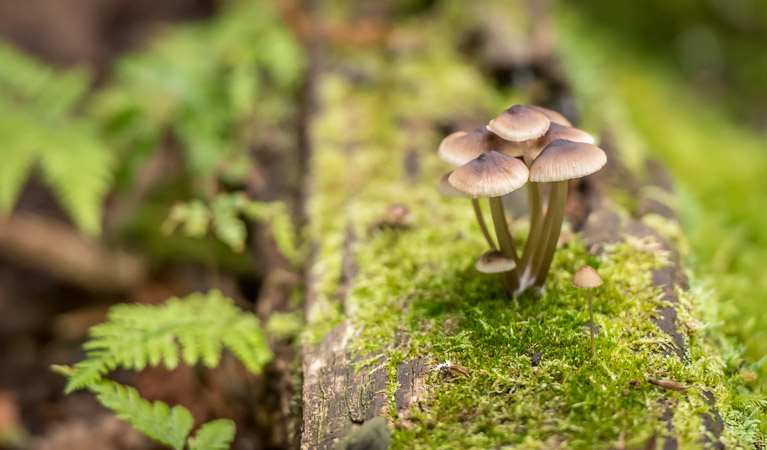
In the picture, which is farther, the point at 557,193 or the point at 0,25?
the point at 0,25

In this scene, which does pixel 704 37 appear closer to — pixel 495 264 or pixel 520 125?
pixel 520 125

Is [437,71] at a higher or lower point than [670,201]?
higher

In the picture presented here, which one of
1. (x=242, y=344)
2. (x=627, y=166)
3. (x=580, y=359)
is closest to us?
(x=580, y=359)

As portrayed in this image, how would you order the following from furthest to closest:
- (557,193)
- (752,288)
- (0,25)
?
(0,25)
(752,288)
(557,193)

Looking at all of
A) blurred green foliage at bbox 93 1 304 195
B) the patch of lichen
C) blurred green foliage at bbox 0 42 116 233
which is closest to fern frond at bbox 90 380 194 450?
the patch of lichen

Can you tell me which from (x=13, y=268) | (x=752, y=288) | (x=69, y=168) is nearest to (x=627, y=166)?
(x=752, y=288)

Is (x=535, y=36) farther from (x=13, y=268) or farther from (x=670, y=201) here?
(x=13, y=268)
